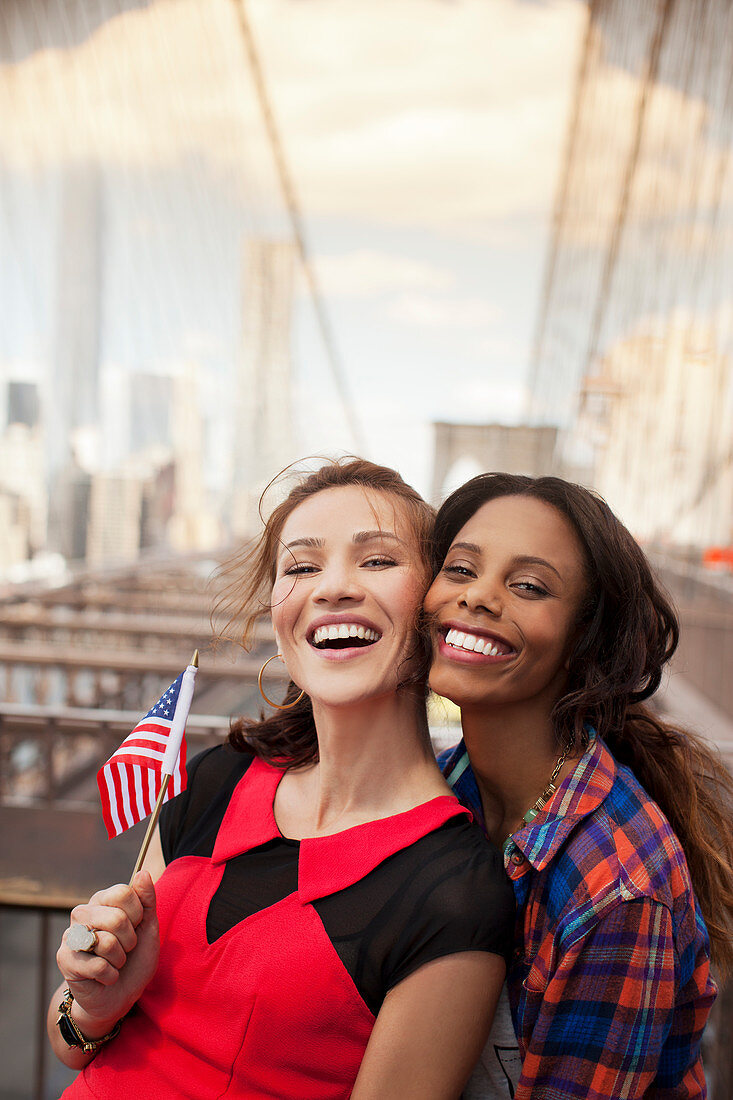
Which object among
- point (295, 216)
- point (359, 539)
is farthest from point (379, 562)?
point (295, 216)

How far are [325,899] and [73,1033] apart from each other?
0.30m

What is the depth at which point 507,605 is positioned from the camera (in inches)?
34.7

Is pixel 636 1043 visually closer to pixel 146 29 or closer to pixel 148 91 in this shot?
pixel 146 29

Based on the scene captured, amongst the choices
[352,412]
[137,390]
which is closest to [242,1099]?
[137,390]

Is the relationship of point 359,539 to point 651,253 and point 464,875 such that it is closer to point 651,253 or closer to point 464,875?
point 464,875

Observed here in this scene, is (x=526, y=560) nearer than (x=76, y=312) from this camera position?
Yes

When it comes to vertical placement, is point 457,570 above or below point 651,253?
below

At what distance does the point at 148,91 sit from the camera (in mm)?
12031

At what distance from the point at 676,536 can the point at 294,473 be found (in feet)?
34.7

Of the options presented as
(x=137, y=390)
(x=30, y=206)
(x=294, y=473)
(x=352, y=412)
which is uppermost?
(x=30, y=206)

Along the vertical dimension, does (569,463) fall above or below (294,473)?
below

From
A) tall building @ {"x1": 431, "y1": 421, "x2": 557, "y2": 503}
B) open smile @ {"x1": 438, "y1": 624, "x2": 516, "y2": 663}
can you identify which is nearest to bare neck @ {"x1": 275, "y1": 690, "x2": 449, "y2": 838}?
open smile @ {"x1": 438, "y1": 624, "x2": 516, "y2": 663}

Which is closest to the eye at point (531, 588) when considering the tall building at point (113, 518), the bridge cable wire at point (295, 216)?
the tall building at point (113, 518)

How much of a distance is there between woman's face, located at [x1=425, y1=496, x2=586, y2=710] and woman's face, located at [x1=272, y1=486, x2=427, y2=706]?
0.14 ft
